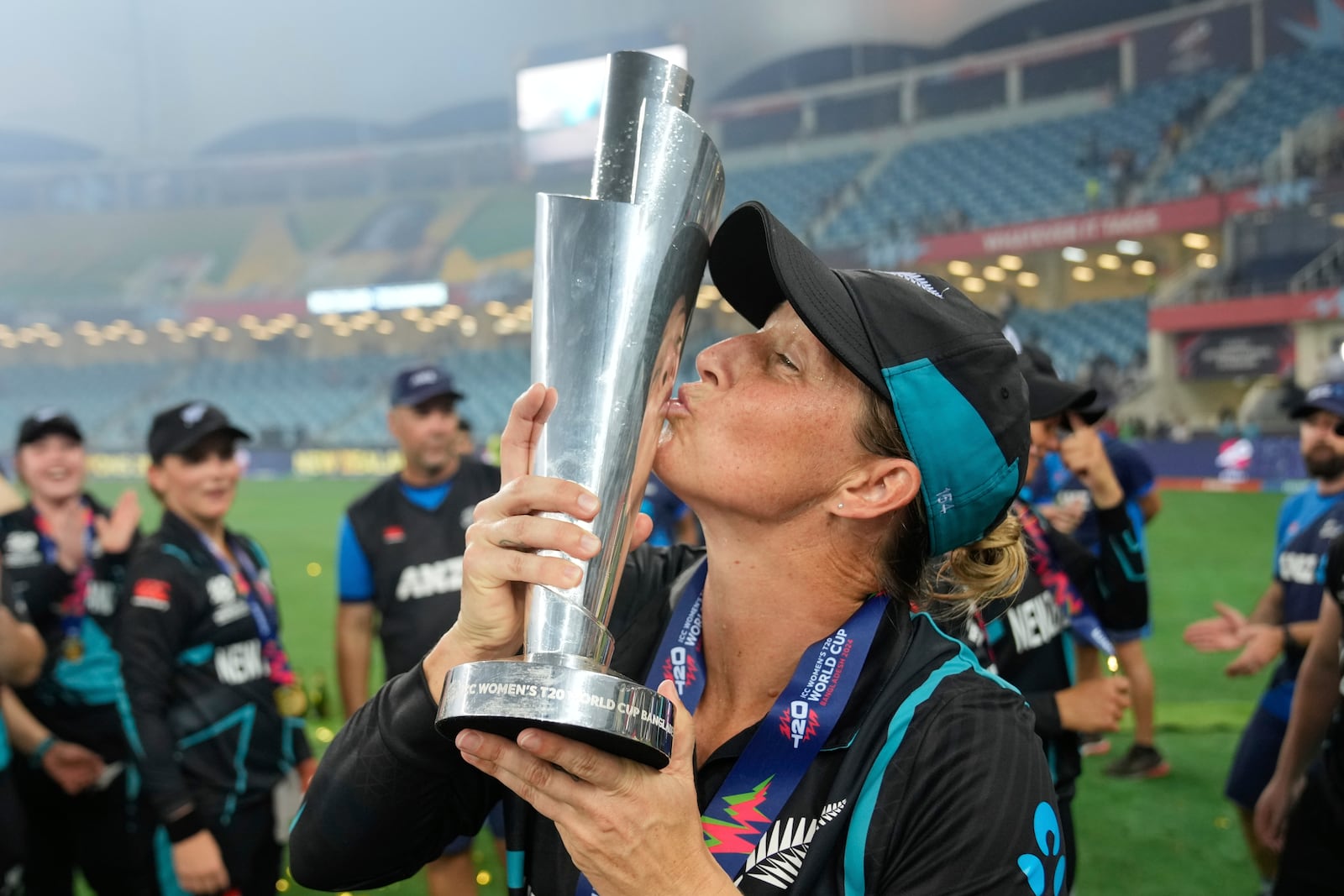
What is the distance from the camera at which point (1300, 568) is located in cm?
404

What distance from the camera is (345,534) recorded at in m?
3.96

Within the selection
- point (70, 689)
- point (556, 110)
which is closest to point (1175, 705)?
point (70, 689)

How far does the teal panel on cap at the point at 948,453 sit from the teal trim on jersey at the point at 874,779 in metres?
0.18

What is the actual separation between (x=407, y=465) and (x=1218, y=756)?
4.47m

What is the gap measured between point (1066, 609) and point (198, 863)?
241 cm

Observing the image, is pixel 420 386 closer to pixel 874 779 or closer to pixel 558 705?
pixel 874 779

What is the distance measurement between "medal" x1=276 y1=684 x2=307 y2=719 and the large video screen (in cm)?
4057

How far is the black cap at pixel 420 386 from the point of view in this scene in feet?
13.8

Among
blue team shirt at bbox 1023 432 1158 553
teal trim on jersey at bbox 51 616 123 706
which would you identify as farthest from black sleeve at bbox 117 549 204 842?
blue team shirt at bbox 1023 432 1158 553

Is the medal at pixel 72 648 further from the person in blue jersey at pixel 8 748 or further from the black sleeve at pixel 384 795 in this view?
the black sleeve at pixel 384 795

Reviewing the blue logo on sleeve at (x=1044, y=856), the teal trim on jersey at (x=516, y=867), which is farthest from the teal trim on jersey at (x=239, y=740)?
the blue logo on sleeve at (x=1044, y=856)

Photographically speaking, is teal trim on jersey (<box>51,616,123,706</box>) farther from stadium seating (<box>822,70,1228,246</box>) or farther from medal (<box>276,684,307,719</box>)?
stadium seating (<box>822,70,1228,246</box>)

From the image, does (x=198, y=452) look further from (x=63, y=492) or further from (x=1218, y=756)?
(x=1218, y=756)

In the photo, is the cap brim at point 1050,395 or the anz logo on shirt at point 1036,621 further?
the cap brim at point 1050,395
